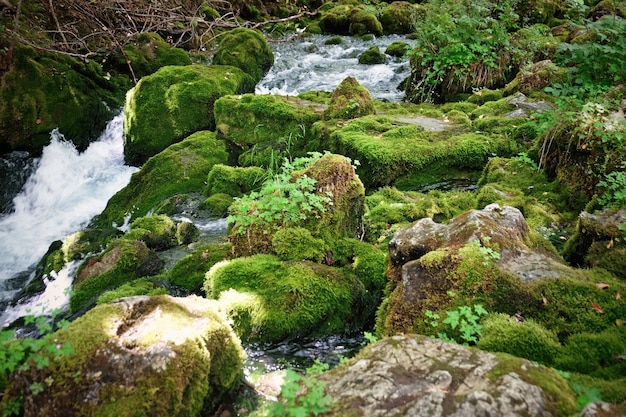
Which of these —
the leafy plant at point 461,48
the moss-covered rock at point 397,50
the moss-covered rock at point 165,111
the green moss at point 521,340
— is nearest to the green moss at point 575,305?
the green moss at point 521,340

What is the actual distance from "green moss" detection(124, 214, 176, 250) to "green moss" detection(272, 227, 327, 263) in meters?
2.39

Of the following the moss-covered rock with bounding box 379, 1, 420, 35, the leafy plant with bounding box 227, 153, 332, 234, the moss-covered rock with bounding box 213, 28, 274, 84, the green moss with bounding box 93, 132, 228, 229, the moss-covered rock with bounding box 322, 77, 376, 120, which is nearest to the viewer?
the leafy plant with bounding box 227, 153, 332, 234

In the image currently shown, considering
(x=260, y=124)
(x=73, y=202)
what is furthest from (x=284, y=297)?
(x=73, y=202)

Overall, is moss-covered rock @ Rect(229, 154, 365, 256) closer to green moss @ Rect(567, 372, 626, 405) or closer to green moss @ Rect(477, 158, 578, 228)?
green moss @ Rect(477, 158, 578, 228)

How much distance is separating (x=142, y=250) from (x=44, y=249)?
3.83 meters

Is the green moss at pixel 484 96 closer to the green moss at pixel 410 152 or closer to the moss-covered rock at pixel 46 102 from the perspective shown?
the green moss at pixel 410 152

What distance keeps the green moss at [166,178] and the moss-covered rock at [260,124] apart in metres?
0.38

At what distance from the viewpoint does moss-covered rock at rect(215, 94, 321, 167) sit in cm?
846

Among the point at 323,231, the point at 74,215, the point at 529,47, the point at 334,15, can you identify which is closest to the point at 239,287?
the point at 323,231

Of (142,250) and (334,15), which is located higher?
(334,15)

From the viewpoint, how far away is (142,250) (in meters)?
5.47

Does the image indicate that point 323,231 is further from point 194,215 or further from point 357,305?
point 194,215

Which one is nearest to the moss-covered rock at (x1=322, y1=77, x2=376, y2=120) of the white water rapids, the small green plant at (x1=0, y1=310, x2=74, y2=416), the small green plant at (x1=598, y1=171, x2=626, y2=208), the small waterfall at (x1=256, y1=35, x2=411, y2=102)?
the small waterfall at (x1=256, y1=35, x2=411, y2=102)

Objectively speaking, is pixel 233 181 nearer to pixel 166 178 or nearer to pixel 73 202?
pixel 166 178
